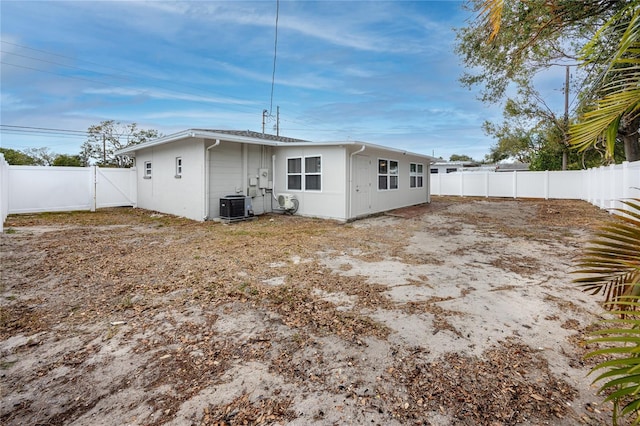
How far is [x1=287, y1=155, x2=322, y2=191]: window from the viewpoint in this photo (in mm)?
10398

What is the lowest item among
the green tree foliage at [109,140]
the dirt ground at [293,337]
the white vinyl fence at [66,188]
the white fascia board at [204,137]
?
the dirt ground at [293,337]

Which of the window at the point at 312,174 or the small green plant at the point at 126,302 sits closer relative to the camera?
the small green plant at the point at 126,302

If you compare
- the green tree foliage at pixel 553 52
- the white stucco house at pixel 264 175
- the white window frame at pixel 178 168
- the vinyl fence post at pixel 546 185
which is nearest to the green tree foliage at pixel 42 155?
the white stucco house at pixel 264 175

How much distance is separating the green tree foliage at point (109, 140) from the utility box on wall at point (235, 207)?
21.0m

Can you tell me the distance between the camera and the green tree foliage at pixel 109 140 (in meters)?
25.9

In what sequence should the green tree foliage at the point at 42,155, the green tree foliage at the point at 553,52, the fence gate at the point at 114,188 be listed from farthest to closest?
the green tree foliage at the point at 42,155 → the fence gate at the point at 114,188 → the green tree foliage at the point at 553,52

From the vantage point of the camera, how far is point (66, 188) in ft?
37.8

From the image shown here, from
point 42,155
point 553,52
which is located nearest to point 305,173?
point 553,52

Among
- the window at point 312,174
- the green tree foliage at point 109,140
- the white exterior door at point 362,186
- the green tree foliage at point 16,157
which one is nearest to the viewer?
the white exterior door at point 362,186

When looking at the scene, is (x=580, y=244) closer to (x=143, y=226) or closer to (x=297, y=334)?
(x=297, y=334)

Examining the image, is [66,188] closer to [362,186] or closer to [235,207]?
[235,207]

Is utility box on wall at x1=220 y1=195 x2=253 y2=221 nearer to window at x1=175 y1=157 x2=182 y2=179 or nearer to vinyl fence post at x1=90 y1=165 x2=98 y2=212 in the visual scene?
window at x1=175 y1=157 x2=182 y2=179

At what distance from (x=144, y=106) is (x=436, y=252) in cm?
2062

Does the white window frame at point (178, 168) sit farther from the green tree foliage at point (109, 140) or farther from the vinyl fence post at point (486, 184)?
the green tree foliage at point (109, 140)
